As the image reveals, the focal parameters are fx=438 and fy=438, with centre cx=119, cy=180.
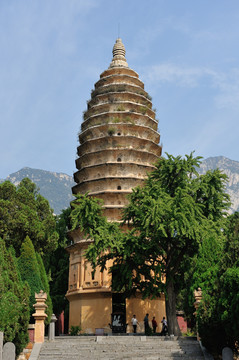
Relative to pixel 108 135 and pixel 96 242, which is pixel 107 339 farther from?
pixel 108 135

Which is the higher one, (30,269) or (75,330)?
(30,269)

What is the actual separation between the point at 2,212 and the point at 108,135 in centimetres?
870

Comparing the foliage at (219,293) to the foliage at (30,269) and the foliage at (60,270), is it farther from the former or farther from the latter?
the foliage at (60,270)

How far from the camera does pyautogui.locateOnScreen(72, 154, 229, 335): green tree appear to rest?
21.2 m

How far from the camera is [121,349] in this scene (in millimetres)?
16969

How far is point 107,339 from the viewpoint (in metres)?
18.5

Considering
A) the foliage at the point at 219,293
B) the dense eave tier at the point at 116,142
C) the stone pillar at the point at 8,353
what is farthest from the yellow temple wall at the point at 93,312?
the stone pillar at the point at 8,353

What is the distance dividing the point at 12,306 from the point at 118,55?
88.1 ft

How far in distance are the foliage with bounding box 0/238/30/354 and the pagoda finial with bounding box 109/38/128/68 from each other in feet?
71.8

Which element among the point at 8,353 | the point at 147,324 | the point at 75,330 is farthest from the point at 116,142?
the point at 8,353

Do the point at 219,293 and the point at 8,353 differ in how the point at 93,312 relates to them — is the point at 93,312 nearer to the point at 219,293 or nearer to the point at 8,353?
the point at 219,293

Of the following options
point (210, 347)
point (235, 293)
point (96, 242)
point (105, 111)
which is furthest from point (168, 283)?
point (105, 111)

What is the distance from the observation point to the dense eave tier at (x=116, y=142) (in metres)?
28.3

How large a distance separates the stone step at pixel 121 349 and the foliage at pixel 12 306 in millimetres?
1338
